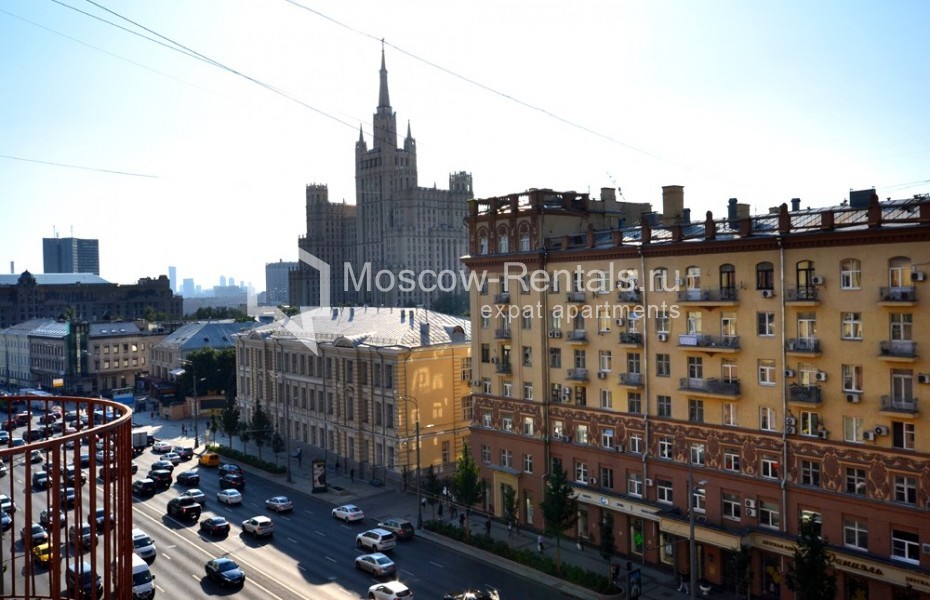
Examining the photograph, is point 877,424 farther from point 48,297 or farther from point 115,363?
point 48,297

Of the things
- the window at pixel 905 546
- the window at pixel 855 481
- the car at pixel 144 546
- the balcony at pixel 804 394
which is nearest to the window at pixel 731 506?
the window at pixel 855 481

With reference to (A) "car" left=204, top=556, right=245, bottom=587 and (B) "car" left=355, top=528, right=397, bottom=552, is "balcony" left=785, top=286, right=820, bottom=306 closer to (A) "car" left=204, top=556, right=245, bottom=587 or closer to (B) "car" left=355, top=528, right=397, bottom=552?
(B) "car" left=355, top=528, right=397, bottom=552

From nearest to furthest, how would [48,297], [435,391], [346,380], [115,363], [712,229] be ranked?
[712,229] → [435,391] → [346,380] → [115,363] → [48,297]

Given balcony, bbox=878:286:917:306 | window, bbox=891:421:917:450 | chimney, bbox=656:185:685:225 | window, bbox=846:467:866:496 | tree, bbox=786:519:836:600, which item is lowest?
tree, bbox=786:519:836:600

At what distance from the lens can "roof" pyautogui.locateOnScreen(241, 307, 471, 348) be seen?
6356cm

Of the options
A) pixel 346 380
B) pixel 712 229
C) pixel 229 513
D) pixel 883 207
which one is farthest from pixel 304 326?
pixel 883 207

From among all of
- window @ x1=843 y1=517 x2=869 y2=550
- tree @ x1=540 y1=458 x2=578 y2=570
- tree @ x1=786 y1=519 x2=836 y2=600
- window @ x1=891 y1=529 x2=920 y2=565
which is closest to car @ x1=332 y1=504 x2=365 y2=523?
Answer: tree @ x1=540 y1=458 x2=578 y2=570

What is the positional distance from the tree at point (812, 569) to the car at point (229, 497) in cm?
3879

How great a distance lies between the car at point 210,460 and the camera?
69.7 metres

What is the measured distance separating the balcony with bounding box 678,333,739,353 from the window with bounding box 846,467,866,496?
299 inches

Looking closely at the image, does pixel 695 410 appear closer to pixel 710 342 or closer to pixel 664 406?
pixel 664 406

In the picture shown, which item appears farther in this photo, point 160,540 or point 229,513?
point 229,513

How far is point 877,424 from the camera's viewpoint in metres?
33.1

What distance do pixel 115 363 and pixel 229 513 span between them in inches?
3178
